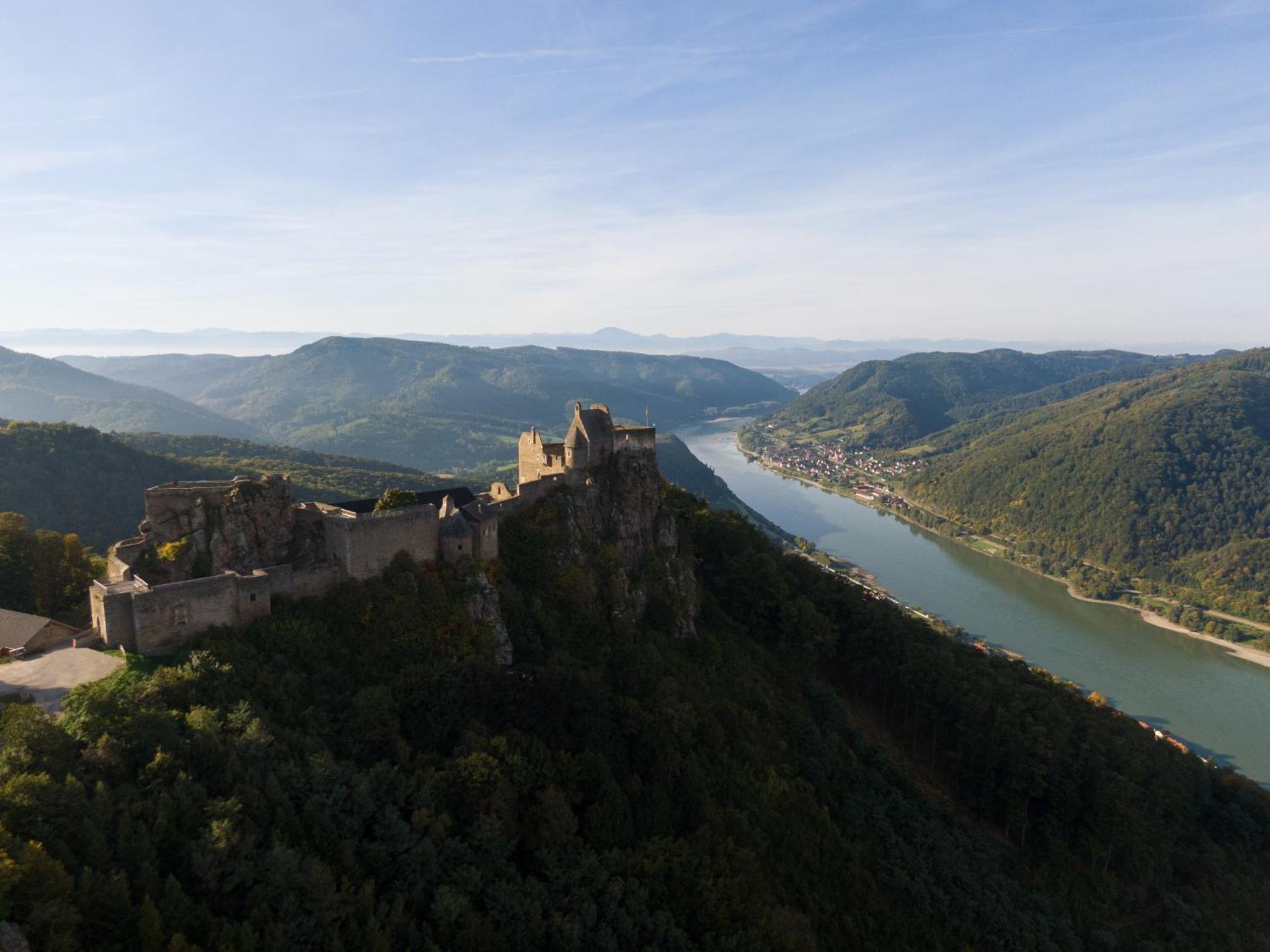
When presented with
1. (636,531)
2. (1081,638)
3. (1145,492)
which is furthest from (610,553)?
(1145,492)

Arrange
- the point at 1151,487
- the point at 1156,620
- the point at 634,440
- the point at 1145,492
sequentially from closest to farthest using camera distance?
the point at 634,440 < the point at 1156,620 < the point at 1145,492 < the point at 1151,487

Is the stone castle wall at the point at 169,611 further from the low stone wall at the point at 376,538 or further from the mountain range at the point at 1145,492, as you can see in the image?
the mountain range at the point at 1145,492

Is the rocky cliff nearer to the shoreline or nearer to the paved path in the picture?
the paved path

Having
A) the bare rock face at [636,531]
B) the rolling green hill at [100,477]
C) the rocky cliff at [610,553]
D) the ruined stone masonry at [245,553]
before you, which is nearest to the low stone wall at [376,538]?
the ruined stone masonry at [245,553]

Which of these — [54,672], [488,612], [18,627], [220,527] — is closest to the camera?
[54,672]

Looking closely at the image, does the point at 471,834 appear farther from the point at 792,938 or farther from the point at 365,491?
the point at 365,491

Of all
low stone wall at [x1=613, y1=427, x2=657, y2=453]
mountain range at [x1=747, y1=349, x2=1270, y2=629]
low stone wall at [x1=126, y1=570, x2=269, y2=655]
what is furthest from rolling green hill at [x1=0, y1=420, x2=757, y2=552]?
mountain range at [x1=747, y1=349, x2=1270, y2=629]

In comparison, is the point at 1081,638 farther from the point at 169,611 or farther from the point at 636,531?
the point at 169,611

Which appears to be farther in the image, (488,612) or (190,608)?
(488,612)

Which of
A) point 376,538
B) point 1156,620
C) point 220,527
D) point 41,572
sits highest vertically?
point 220,527
